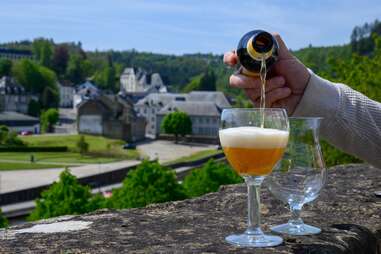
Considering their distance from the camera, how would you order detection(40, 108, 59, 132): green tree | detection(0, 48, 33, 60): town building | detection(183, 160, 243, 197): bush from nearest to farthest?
detection(183, 160, 243, 197): bush → detection(40, 108, 59, 132): green tree → detection(0, 48, 33, 60): town building

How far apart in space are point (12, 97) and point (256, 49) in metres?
113

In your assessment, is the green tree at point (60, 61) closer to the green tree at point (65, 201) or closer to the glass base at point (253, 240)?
the green tree at point (65, 201)

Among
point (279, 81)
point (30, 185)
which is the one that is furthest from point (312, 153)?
point (30, 185)

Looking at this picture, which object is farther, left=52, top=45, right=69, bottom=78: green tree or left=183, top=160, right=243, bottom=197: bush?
left=52, top=45, right=69, bottom=78: green tree

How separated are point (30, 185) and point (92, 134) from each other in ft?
157

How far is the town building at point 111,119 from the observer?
91188 mm

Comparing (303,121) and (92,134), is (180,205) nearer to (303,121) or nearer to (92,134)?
(303,121)

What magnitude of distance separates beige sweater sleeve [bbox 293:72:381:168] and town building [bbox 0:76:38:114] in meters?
107

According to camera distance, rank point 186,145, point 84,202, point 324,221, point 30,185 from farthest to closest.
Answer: point 186,145 → point 30,185 → point 84,202 → point 324,221

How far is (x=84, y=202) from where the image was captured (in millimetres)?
21953

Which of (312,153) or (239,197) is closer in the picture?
(312,153)

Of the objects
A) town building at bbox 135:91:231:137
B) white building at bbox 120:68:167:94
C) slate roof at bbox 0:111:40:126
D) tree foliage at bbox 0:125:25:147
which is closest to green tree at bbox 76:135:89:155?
tree foliage at bbox 0:125:25:147

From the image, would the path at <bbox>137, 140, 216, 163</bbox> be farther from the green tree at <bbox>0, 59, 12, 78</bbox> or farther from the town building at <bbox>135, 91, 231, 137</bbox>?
the green tree at <bbox>0, 59, 12, 78</bbox>

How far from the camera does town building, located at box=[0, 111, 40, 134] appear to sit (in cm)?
9512
